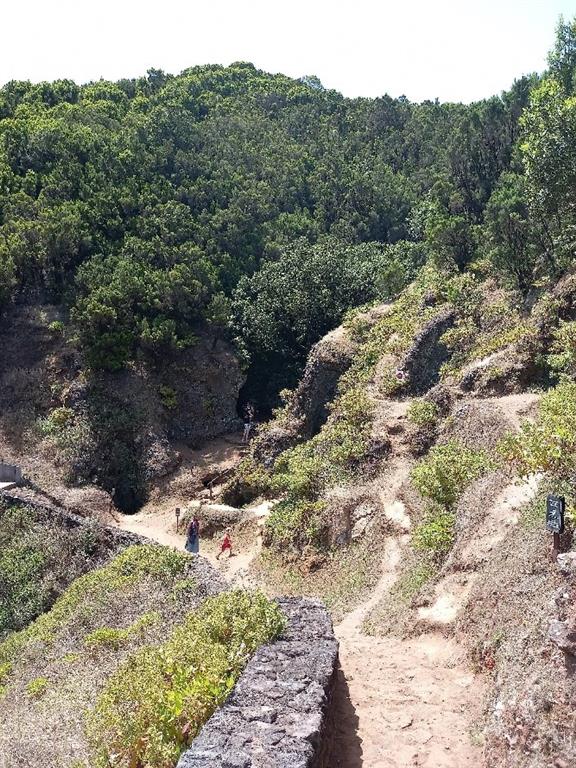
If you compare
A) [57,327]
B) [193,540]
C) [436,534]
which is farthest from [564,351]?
[57,327]

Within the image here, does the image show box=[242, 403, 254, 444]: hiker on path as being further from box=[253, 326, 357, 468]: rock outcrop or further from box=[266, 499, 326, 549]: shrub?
box=[266, 499, 326, 549]: shrub

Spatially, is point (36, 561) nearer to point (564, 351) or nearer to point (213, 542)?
point (213, 542)

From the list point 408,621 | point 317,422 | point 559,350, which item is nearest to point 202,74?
point 317,422

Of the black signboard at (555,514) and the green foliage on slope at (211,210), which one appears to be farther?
the green foliage on slope at (211,210)

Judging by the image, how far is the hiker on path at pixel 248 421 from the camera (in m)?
28.2

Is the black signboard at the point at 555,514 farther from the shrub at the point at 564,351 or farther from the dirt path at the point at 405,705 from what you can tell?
the shrub at the point at 564,351

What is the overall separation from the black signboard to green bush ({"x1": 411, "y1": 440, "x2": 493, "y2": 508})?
5344mm

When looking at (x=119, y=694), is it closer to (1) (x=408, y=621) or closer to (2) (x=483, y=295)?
(1) (x=408, y=621)

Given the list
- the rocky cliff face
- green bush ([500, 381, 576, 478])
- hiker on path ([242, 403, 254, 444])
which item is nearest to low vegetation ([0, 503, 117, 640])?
the rocky cliff face

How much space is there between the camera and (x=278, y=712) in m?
6.96

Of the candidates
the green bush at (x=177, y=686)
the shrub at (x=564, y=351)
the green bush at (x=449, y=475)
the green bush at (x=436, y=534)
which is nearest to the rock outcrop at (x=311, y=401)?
the shrub at (x=564, y=351)

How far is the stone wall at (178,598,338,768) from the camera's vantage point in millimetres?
6289

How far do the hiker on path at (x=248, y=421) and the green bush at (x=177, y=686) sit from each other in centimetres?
1871

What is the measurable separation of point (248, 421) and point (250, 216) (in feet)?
39.8
